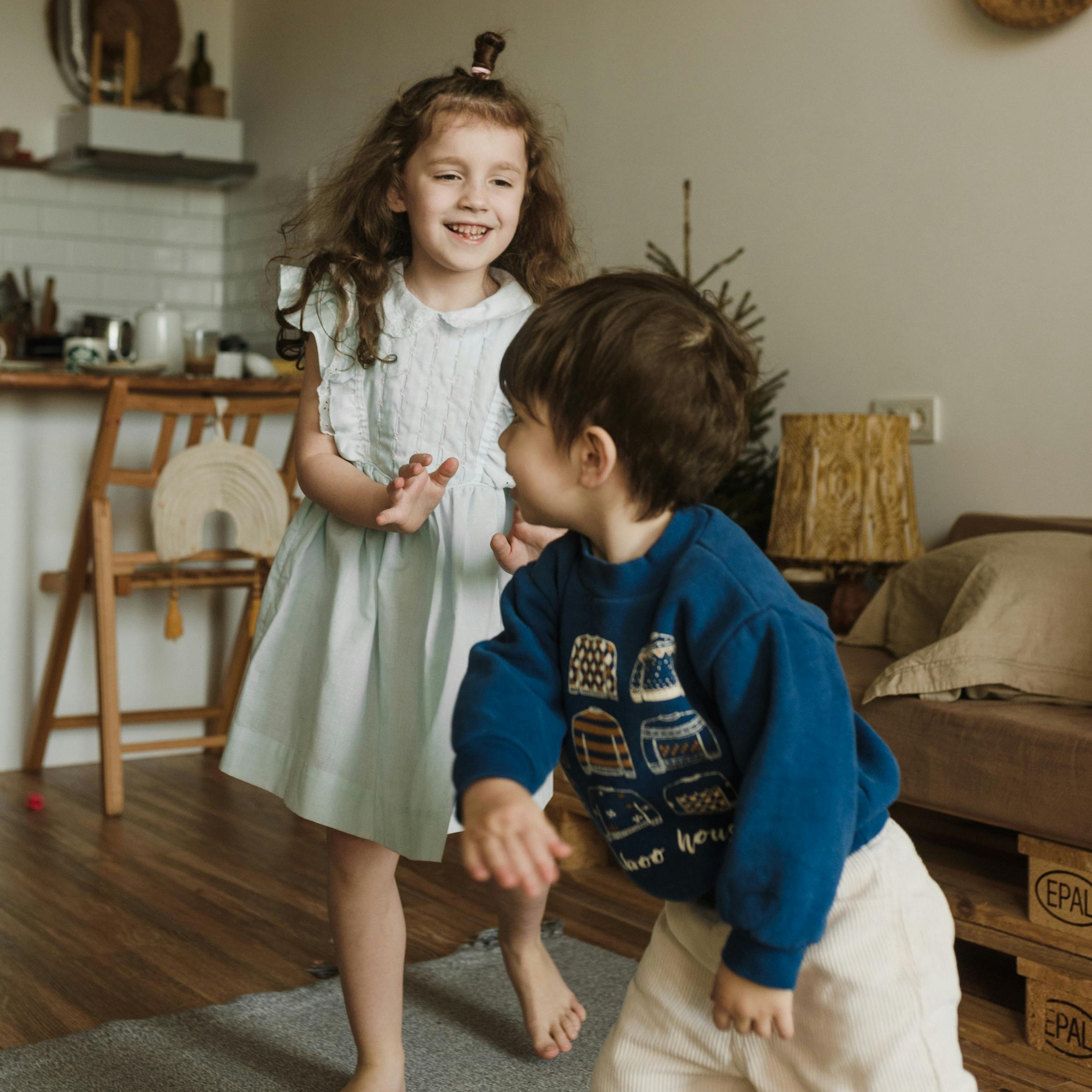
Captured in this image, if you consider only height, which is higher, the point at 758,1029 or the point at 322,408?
the point at 322,408

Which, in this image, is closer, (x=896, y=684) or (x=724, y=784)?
(x=724, y=784)

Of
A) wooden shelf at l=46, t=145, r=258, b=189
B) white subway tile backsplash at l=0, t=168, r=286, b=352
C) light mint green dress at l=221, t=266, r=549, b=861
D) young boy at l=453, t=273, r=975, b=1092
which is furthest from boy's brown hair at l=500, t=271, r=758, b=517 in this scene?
wooden shelf at l=46, t=145, r=258, b=189

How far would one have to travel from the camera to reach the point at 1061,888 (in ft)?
5.53

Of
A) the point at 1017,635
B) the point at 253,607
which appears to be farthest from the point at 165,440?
the point at 1017,635

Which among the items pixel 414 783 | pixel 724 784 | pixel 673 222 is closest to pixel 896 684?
pixel 414 783

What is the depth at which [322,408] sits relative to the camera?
150cm

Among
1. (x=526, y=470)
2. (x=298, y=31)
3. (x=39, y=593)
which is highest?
(x=298, y=31)

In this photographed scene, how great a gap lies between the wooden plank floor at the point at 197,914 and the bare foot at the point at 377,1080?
0.42 meters

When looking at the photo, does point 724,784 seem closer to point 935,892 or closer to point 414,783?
point 935,892

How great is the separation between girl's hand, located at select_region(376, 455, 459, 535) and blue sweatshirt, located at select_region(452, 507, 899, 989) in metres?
0.29

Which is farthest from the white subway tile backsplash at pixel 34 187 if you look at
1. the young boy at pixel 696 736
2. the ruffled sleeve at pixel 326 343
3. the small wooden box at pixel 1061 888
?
the young boy at pixel 696 736

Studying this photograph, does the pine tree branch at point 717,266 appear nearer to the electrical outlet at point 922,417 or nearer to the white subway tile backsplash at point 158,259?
the electrical outlet at point 922,417

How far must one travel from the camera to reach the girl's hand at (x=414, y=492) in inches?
50.4

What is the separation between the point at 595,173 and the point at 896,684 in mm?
2013
